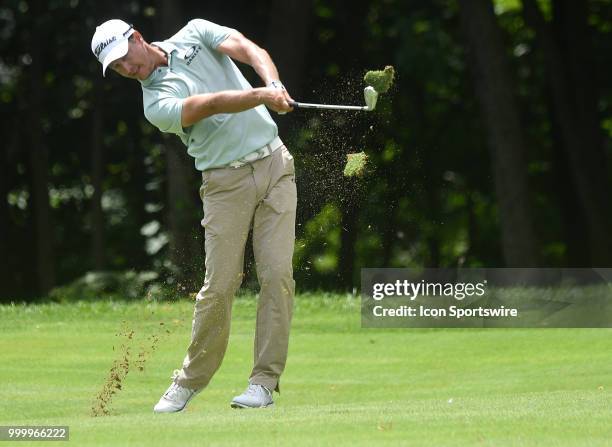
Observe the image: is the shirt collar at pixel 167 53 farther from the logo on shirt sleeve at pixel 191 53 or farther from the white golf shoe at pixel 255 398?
the white golf shoe at pixel 255 398

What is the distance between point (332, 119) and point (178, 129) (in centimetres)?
324

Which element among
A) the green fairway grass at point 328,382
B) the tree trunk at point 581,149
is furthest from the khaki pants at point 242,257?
the tree trunk at point 581,149

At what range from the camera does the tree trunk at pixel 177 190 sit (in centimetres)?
1734

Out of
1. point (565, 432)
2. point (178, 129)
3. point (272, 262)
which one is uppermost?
point (178, 129)

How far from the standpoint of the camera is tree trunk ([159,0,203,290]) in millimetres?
17344

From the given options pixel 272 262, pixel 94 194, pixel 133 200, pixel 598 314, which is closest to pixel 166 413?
pixel 272 262

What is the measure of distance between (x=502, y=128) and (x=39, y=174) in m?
8.07

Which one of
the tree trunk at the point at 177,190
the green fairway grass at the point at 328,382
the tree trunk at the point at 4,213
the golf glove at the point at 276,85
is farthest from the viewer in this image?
the tree trunk at the point at 4,213

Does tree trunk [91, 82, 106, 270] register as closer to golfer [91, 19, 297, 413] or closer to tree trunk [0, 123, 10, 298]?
tree trunk [0, 123, 10, 298]

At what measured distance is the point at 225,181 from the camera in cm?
686

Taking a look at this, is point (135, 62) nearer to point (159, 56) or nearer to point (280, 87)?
→ point (159, 56)

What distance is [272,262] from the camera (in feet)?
22.8

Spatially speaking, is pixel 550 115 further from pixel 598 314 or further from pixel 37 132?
pixel 598 314

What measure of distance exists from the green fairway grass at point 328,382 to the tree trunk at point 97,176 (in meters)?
8.18
